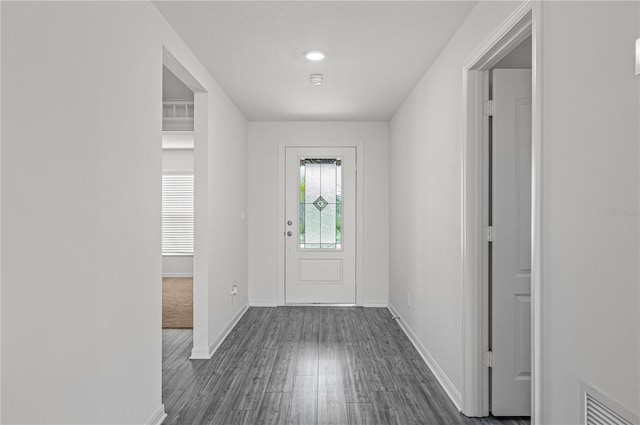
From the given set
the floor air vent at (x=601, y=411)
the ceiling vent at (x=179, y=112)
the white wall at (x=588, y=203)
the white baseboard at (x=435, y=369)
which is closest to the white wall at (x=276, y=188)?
the ceiling vent at (x=179, y=112)

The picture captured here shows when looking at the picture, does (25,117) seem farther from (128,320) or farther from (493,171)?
(493,171)

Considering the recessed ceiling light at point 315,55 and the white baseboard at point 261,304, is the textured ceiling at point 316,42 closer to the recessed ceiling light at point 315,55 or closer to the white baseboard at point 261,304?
the recessed ceiling light at point 315,55

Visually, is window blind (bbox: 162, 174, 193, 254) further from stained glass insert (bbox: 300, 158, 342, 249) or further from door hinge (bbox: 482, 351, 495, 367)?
door hinge (bbox: 482, 351, 495, 367)

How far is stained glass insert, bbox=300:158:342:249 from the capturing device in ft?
18.5

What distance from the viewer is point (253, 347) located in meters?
3.88

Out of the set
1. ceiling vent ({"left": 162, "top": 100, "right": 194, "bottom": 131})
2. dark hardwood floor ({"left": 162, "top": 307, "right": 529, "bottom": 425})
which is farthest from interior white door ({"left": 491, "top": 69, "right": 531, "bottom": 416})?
ceiling vent ({"left": 162, "top": 100, "right": 194, "bottom": 131})

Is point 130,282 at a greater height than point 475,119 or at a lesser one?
lesser

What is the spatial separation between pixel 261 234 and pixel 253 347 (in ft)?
6.45

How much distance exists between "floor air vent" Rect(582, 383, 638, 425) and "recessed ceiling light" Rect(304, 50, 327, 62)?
262cm

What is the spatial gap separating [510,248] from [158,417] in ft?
7.72

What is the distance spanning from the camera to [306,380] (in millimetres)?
3117

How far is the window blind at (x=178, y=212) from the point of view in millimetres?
8180

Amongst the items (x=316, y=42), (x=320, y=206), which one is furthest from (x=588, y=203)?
(x=320, y=206)

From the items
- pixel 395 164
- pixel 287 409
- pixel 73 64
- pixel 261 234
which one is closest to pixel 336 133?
pixel 395 164
